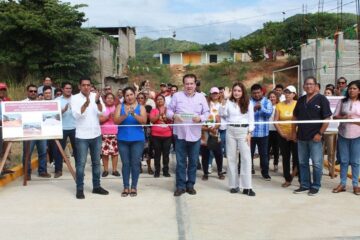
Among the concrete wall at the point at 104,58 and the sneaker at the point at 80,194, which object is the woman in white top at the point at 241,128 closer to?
the sneaker at the point at 80,194

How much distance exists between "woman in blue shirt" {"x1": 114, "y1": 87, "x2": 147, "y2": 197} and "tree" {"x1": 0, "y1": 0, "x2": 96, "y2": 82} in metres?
18.7

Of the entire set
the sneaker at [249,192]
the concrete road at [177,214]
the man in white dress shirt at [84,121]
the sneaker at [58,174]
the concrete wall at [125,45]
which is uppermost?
the concrete wall at [125,45]

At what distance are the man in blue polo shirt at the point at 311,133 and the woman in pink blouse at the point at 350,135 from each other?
1.27ft

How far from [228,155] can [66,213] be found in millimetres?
2734

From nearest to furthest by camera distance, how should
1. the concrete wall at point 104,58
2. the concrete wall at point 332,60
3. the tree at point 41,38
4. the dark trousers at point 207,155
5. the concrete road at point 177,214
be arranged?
1. the concrete road at point 177,214
2. the dark trousers at point 207,155
3. the tree at point 41,38
4. the concrete wall at point 332,60
5. the concrete wall at point 104,58

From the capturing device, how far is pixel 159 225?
585 cm

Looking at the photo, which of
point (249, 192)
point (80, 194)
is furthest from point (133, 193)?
point (249, 192)

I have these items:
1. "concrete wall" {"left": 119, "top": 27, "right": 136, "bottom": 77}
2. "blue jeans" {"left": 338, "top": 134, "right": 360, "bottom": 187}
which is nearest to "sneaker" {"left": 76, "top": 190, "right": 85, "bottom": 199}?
"blue jeans" {"left": 338, "top": 134, "right": 360, "bottom": 187}

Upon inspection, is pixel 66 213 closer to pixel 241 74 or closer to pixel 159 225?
pixel 159 225

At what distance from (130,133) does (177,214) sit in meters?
1.63

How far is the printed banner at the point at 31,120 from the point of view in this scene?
7902 millimetres

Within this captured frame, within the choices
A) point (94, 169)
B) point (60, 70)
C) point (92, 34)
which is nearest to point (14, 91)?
point (60, 70)

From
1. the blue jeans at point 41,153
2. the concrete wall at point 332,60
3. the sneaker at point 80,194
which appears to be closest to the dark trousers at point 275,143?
the sneaker at point 80,194

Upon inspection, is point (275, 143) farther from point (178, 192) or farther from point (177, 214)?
point (177, 214)
